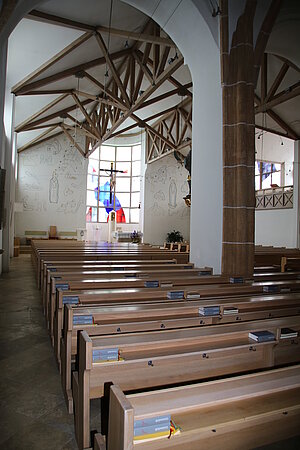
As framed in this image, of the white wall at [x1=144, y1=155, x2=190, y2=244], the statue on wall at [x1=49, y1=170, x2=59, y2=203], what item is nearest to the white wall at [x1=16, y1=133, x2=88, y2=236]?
the statue on wall at [x1=49, y1=170, x2=59, y2=203]

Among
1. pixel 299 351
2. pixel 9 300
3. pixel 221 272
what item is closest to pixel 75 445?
pixel 299 351

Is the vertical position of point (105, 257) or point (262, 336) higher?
point (105, 257)

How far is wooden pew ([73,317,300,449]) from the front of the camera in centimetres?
125

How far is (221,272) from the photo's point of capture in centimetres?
→ 346

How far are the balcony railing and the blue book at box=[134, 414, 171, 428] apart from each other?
10.3 m

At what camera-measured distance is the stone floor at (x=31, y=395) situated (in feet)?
4.89

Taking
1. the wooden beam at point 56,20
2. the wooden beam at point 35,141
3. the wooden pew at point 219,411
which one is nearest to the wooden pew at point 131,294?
the wooden pew at point 219,411

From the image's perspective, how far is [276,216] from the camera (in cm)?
1048

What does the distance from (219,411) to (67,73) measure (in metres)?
7.71

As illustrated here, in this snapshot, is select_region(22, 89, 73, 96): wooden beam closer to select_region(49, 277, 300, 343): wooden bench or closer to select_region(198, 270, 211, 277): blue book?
select_region(198, 270, 211, 277): blue book

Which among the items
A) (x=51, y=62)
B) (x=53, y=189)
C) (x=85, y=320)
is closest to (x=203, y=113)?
(x=85, y=320)

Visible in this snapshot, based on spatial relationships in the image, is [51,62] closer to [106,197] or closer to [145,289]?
[145,289]

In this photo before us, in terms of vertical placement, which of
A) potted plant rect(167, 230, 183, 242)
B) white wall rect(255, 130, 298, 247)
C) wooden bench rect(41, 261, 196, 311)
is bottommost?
wooden bench rect(41, 261, 196, 311)

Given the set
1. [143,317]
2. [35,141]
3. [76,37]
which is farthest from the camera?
[35,141]
